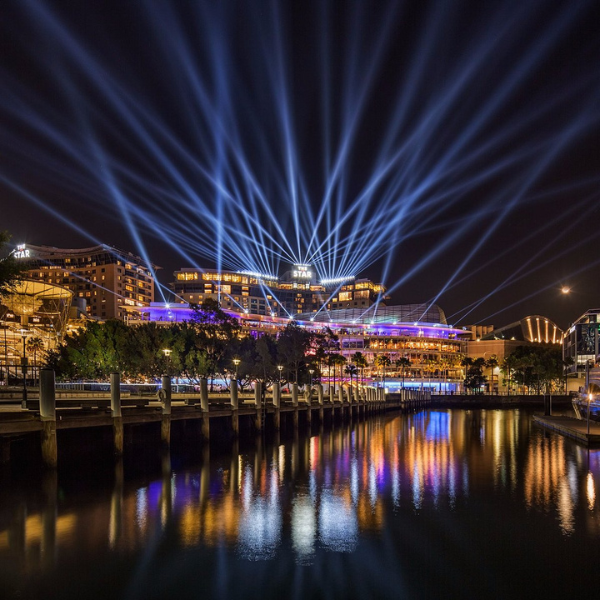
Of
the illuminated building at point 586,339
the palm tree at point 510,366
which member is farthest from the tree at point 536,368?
the illuminated building at point 586,339

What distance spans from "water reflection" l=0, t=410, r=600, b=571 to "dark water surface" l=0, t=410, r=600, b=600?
0.08m

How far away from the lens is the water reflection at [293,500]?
18234 mm

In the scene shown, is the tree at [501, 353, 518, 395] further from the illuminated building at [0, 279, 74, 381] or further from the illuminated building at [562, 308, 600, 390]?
the illuminated building at [0, 279, 74, 381]

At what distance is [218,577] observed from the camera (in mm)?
15266

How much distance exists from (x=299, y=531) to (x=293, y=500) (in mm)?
5229

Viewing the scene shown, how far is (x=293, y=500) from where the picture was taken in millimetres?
24734

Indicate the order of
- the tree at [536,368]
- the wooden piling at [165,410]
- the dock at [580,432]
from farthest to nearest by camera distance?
1. the tree at [536,368]
2. the dock at [580,432]
3. the wooden piling at [165,410]

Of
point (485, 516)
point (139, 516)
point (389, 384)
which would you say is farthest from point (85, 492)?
point (389, 384)

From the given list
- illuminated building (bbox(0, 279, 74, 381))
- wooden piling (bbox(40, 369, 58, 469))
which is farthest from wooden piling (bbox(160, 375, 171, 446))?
illuminated building (bbox(0, 279, 74, 381))

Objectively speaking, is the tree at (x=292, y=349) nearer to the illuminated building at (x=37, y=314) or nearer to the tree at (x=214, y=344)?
the tree at (x=214, y=344)

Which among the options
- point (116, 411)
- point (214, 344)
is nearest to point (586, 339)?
point (214, 344)

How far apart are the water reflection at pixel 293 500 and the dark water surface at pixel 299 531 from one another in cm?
8

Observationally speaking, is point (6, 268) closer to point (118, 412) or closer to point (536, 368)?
point (118, 412)

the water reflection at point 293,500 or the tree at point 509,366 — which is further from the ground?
the water reflection at point 293,500
